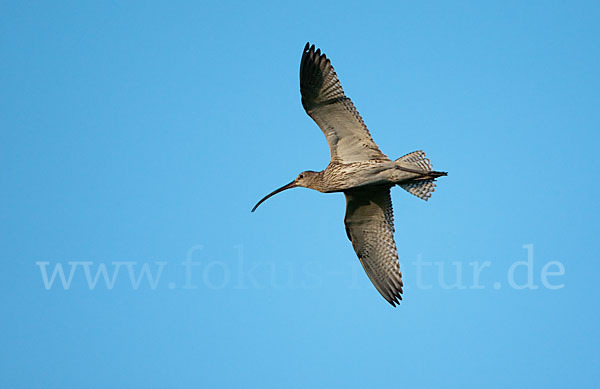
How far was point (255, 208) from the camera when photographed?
13.5 meters

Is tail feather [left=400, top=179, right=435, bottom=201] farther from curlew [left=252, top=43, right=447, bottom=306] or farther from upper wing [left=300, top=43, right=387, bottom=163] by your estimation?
upper wing [left=300, top=43, right=387, bottom=163]

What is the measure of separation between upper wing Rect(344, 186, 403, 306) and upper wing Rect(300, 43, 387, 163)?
2.83ft

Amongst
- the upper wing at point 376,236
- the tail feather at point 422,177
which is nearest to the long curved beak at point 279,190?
the upper wing at point 376,236

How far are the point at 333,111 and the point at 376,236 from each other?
8.77 ft

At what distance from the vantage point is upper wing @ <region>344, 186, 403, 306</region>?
12.1 metres

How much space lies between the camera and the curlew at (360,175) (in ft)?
35.7

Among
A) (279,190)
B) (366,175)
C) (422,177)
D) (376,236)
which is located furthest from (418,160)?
(279,190)

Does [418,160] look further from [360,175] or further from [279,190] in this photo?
[279,190]

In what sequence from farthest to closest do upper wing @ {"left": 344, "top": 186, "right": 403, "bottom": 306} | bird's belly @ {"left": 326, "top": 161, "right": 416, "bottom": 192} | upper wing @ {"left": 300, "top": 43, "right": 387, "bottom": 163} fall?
1. upper wing @ {"left": 344, "top": 186, "right": 403, "bottom": 306}
2. bird's belly @ {"left": 326, "top": 161, "right": 416, "bottom": 192}
3. upper wing @ {"left": 300, "top": 43, "right": 387, "bottom": 163}

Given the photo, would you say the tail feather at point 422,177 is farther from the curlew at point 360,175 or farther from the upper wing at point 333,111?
the upper wing at point 333,111

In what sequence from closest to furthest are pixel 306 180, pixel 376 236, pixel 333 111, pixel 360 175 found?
pixel 333 111 → pixel 360 175 → pixel 306 180 → pixel 376 236

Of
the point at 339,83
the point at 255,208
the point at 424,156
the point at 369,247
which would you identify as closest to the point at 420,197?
the point at 424,156

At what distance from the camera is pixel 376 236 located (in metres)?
12.5

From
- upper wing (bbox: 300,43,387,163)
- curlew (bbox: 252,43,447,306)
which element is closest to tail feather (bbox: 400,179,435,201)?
curlew (bbox: 252,43,447,306)
